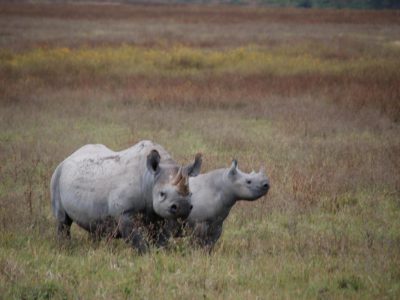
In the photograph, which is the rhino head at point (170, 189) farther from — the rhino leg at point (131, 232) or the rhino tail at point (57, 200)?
the rhino tail at point (57, 200)

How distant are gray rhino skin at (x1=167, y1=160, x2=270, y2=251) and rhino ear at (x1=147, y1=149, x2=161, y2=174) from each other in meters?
0.79

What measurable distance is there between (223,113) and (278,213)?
9.39 m

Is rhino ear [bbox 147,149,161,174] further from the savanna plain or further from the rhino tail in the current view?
the rhino tail

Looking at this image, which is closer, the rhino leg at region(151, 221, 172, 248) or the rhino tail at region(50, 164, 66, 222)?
the rhino leg at region(151, 221, 172, 248)

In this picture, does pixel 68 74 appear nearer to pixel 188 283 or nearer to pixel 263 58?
pixel 263 58

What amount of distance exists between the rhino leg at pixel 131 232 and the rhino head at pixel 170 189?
0.32 metres

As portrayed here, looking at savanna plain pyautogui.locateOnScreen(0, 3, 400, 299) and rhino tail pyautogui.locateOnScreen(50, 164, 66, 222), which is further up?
rhino tail pyautogui.locateOnScreen(50, 164, 66, 222)

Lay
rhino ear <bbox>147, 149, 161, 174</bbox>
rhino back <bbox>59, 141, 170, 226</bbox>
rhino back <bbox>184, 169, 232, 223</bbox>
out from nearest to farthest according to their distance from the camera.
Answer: rhino ear <bbox>147, 149, 161, 174</bbox>
rhino back <bbox>59, 141, 170, 226</bbox>
rhino back <bbox>184, 169, 232, 223</bbox>

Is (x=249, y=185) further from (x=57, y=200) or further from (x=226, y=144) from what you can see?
(x=226, y=144)

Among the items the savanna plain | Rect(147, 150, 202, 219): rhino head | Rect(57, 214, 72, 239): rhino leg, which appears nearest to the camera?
the savanna plain

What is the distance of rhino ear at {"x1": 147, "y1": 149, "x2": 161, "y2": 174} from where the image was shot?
7.51 meters

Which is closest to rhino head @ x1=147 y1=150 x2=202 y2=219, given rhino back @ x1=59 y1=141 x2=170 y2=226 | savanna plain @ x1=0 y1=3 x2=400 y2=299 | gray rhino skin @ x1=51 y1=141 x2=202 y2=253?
gray rhino skin @ x1=51 y1=141 x2=202 y2=253

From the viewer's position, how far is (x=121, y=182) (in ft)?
26.0

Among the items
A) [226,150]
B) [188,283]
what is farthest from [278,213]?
[226,150]
